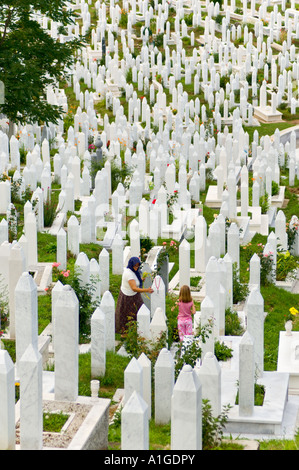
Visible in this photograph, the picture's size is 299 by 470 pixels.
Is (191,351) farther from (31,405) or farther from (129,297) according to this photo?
(31,405)

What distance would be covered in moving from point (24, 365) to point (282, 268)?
8.50 meters

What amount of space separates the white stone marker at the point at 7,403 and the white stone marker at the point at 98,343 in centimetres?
269

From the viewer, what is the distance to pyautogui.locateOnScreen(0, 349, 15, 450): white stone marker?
8.00 metres

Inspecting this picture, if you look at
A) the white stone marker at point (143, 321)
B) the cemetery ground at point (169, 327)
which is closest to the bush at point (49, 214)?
the cemetery ground at point (169, 327)

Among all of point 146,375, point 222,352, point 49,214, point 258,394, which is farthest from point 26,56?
point 146,375

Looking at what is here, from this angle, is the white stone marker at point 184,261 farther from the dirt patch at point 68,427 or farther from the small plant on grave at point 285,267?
the dirt patch at point 68,427

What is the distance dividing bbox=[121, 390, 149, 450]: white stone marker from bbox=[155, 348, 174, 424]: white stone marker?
1.94m

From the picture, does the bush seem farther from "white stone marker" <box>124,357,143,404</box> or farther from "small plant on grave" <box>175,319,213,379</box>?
"white stone marker" <box>124,357,143,404</box>

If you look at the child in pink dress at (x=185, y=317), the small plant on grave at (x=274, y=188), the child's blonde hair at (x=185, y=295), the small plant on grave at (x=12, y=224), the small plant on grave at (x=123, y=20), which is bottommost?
the child in pink dress at (x=185, y=317)

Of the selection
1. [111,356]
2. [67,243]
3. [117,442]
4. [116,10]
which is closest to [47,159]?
[67,243]

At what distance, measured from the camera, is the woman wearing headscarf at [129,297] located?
12.7 m

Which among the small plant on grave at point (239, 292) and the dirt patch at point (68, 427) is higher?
the small plant on grave at point (239, 292)

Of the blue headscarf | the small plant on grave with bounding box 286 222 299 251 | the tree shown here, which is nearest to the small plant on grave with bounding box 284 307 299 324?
the blue headscarf

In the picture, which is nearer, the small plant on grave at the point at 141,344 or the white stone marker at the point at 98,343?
the white stone marker at the point at 98,343
